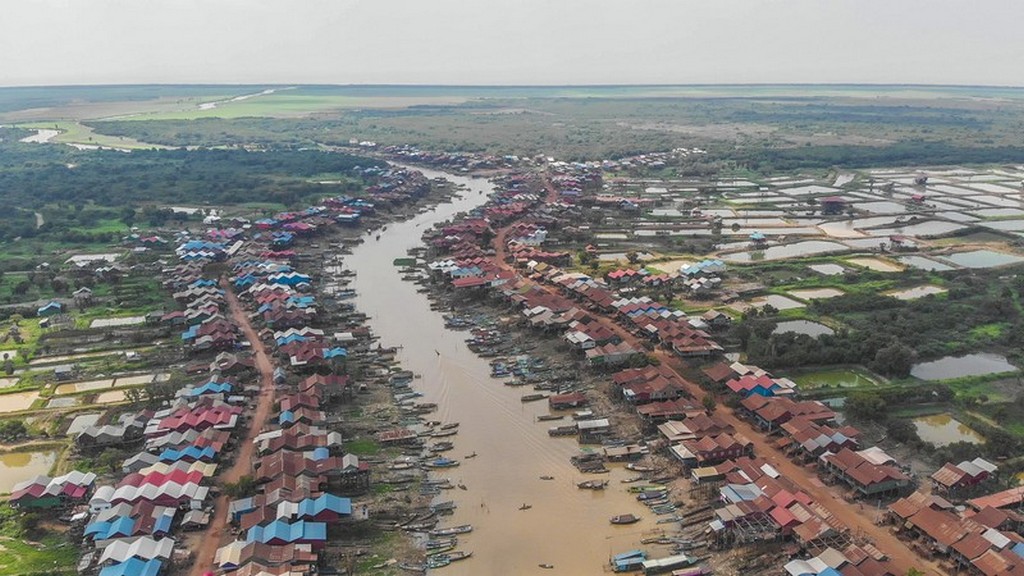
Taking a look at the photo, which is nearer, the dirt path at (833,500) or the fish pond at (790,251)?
the dirt path at (833,500)

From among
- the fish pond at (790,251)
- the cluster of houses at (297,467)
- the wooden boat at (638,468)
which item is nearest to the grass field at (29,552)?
the cluster of houses at (297,467)

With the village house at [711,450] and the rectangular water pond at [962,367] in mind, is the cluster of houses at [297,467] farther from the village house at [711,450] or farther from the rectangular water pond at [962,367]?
the rectangular water pond at [962,367]

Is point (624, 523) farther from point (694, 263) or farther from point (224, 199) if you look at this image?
point (224, 199)

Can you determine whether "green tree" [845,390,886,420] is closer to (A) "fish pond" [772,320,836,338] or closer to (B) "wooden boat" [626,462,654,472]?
(A) "fish pond" [772,320,836,338]

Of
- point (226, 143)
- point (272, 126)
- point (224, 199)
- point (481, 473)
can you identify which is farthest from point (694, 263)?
point (272, 126)

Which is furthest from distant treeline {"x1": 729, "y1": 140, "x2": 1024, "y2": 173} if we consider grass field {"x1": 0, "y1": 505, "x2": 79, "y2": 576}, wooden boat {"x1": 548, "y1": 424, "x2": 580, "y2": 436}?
grass field {"x1": 0, "y1": 505, "x2": 79, "y2": 576}

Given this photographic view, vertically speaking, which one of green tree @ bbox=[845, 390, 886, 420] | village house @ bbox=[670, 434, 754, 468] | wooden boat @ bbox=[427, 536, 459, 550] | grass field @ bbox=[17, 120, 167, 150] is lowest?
wooden boat @ bbox=[427, 536, 459, 550]
